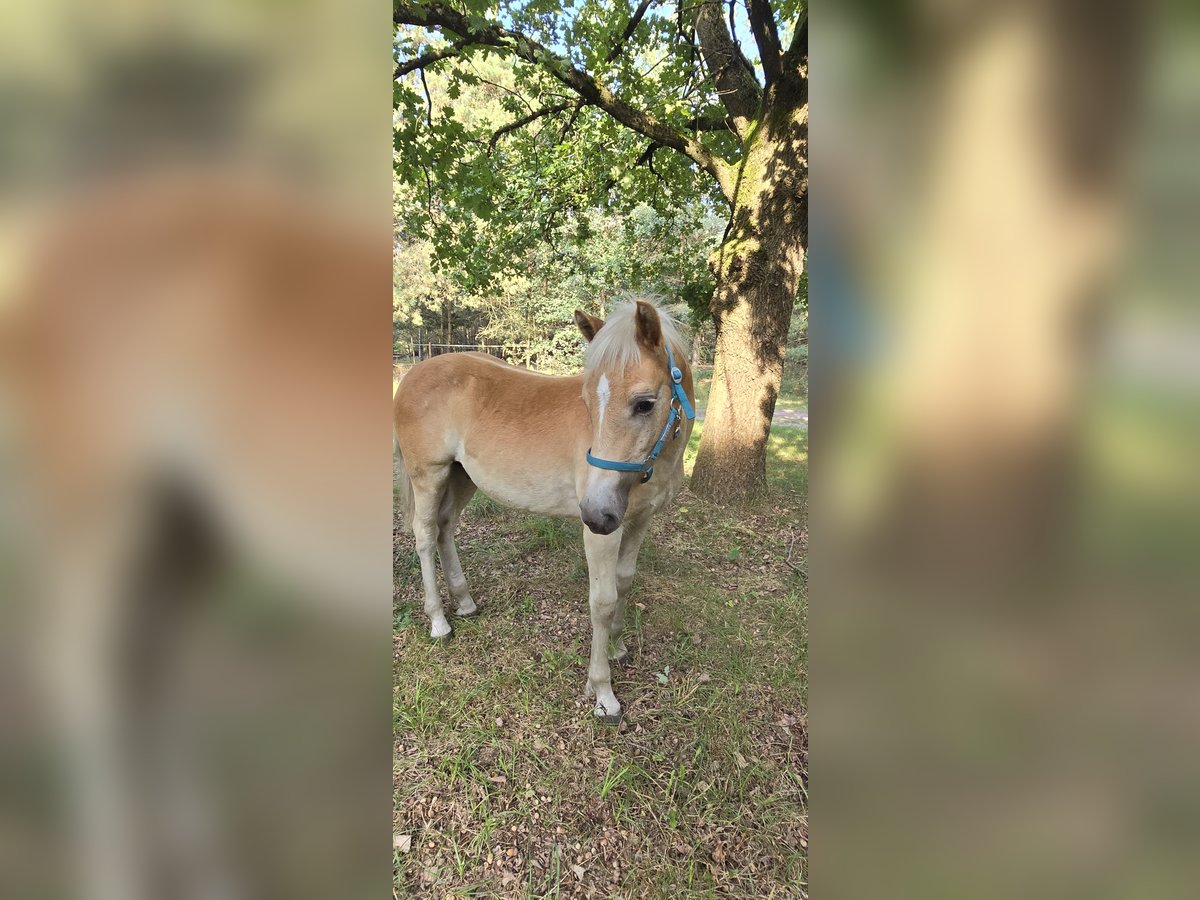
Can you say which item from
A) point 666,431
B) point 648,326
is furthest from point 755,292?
point 666,431

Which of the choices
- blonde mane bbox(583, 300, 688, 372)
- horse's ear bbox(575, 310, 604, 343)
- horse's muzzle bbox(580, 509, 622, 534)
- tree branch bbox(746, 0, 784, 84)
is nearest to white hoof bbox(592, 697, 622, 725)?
horse's muzzle bbox(580, 509, 622, 534)

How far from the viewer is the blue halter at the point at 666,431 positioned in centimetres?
212

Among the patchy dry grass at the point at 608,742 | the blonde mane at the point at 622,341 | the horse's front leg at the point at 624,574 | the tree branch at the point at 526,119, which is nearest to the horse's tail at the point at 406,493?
the patchy dry grass at the point at 608,742

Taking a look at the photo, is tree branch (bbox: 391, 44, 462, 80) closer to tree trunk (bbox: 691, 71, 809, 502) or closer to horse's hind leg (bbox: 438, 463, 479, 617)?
tree trunk (bbox: 691, 71, 809, 502)

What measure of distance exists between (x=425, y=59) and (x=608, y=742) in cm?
523

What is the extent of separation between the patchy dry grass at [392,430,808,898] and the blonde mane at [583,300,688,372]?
171cm

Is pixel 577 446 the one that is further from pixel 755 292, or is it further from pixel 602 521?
pixel 755 292

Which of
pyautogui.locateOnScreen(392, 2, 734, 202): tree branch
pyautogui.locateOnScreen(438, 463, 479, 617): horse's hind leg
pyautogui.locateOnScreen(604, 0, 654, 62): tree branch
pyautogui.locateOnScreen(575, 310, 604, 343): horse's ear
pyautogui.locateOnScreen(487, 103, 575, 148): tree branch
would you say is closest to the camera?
pyautogui.locateOnScreen(575, 310, 604, 343): horse's ear

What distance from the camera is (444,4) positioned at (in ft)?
12.1

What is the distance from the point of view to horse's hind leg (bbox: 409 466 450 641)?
3203 millimetres
